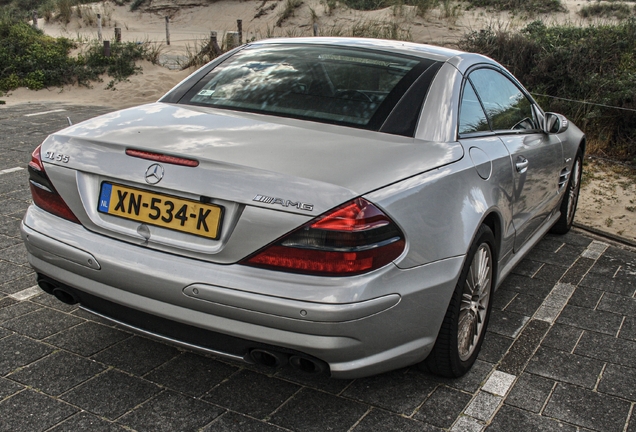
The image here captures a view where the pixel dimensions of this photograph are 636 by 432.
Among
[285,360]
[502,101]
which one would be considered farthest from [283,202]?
[502,101]

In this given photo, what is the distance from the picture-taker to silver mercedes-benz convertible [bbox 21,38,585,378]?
2422mm

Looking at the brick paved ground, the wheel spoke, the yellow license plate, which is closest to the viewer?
the yellow license plate

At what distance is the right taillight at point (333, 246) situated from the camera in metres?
2.39

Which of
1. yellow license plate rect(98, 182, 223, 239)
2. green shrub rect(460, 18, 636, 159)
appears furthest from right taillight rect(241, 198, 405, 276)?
green shrub rect(460, 18, 636, 159)

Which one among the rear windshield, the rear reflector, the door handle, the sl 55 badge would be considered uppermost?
the rear windshield

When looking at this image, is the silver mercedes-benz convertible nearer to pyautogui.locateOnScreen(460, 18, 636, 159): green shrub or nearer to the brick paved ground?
the brick paved ground

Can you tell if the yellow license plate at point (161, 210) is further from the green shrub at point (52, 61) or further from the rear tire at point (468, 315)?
the green shrub at point (52, 61)

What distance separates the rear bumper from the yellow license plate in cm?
12

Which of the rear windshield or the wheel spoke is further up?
the rear windshield

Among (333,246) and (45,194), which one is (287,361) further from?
(45,194)

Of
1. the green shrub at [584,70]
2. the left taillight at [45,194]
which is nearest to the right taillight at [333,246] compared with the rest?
the left taillight at [45,194]

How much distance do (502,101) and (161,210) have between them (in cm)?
232

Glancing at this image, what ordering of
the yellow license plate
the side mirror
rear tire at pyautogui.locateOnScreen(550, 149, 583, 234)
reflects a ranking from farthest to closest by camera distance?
1. rear tire at pyautogui.locateOnScreen(550, 149, 583, 234)
2. the side mirror
3. the yellow license plate

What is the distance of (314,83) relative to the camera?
337 centimetres
